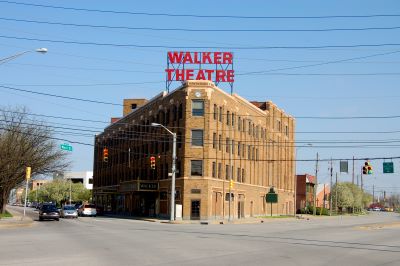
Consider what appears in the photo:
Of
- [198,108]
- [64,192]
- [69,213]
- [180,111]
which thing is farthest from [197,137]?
[64,192]

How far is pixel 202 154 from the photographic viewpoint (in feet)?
204

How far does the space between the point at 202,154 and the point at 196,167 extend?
1.70 metres

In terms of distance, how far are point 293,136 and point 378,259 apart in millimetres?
84088

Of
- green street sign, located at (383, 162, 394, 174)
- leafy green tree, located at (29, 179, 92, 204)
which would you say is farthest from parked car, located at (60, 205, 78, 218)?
leafy green tree, located at (29, 179, 92, 204)

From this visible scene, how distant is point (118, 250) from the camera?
20.3 metres

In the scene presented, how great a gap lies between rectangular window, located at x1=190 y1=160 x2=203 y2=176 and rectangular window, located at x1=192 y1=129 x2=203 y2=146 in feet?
7.03

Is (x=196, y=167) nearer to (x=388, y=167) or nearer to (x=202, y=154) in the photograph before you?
(x=202, y=154)

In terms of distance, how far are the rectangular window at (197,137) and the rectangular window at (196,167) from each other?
2144mm

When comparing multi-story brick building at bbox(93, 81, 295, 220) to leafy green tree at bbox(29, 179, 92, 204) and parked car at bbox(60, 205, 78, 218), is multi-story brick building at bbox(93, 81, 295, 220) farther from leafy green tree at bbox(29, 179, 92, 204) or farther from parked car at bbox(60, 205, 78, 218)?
leafy green tree at bbox(29, 179, 92, 204)

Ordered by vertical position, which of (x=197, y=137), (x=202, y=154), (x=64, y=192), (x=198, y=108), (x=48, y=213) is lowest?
(x=48, y=213)

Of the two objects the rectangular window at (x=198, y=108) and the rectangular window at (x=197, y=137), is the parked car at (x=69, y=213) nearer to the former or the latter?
the rectangular window at (x=197, y=137)

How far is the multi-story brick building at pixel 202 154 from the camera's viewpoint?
6209 centimetres

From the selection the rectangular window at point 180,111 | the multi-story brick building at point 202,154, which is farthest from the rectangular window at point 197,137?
the rectangular window at point 180,111

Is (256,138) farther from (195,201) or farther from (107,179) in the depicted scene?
(107,179)
